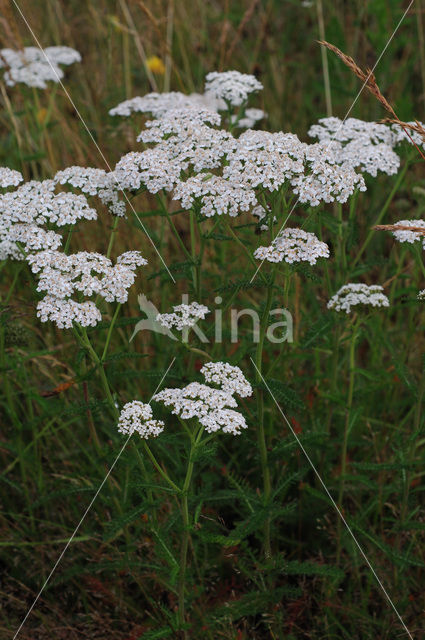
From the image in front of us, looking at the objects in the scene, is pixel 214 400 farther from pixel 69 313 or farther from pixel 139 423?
pixel 69 313

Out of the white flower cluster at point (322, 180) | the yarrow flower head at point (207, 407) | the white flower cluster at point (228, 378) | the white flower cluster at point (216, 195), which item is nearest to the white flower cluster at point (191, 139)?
the white flower cluster at point (216, 195)

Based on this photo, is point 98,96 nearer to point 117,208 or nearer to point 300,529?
point 117,208

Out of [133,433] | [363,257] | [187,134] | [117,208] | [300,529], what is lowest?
[300,529]

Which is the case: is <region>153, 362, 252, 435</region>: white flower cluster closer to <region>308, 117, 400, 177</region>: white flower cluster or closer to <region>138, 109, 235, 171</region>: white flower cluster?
<region>138, 109, 235, 171</region>: white flower cluster

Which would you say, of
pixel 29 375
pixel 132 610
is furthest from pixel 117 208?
pixel 132 610

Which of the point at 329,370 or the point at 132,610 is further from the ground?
the point at 329,370

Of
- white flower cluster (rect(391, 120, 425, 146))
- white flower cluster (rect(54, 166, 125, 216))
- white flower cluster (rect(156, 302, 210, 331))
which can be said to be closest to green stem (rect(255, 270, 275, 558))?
white flower cluster (rect(156, 302, 210, 331))

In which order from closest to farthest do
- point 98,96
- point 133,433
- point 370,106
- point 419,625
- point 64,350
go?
point 133,433 < point 419,625 < point 64,350 < point 98,96 < point 370,106
